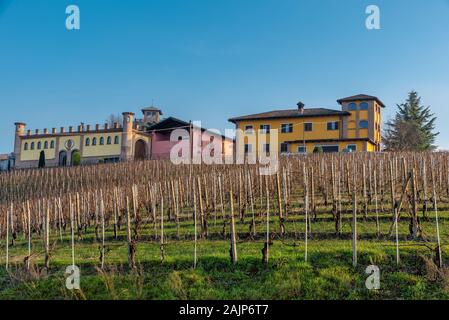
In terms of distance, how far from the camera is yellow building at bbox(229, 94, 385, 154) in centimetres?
3916

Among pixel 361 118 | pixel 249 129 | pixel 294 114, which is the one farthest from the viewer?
pixel 249 129

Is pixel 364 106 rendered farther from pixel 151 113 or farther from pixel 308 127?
pixel 151 113

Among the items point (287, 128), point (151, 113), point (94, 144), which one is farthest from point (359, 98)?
point (151, 113)

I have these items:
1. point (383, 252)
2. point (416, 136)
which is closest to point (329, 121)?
point (416, 136)

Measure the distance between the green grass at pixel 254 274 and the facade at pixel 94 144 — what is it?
1095 inches

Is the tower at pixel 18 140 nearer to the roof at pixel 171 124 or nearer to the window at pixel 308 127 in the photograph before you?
the roof at pixel 171 124

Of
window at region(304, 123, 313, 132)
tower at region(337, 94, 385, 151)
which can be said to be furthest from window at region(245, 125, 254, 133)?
tower at region(337, 94, 385, 151)

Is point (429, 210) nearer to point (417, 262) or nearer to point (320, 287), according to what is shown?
point (417, 262)

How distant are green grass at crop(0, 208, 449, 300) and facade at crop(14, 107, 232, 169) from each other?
91.2 ft

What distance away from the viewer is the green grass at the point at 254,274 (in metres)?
5.72

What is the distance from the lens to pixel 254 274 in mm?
6508

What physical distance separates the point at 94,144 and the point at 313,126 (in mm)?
23584
